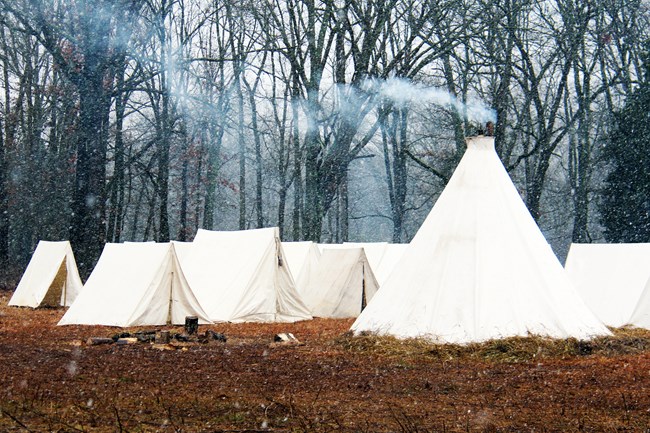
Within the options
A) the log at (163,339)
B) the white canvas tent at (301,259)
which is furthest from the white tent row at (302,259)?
the log at (163,339)

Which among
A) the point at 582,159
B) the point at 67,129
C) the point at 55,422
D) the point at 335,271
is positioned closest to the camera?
the point at 55,422

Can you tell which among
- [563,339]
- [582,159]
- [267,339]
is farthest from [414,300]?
[582,159]

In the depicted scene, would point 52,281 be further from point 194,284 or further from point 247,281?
point 247,281

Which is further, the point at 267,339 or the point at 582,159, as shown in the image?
the point at 582,159

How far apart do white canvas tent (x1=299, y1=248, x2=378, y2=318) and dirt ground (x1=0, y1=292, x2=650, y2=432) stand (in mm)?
7090

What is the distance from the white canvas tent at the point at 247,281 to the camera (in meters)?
19.0

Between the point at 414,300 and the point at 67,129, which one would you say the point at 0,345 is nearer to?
the point at 414,300

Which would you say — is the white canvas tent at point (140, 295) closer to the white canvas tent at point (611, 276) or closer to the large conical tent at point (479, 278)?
the large conical tent at point (479, 278)

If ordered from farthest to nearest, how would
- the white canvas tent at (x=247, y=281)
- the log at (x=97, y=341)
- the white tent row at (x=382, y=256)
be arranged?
the white tent row at (x=382, y=256) < the white canvas tent at (x=247, y=281) < the log at (x=97, y=341)

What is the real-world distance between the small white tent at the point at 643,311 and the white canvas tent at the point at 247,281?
7.16 meters

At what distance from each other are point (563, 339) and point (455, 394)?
4.04 metres

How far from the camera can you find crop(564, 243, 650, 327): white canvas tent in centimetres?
1806

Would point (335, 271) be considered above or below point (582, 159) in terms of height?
below

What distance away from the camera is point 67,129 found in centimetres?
3641
